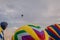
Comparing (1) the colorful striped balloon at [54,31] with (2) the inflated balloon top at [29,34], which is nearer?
(2) the inflated balloon top at [29,34]

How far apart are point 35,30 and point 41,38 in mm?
377

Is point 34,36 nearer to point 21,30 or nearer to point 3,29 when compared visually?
point 21,30

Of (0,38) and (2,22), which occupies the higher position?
(2,22)

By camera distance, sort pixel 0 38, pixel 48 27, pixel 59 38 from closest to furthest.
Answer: pixel 0 38 < pixel 59 38 < pixel 48 27

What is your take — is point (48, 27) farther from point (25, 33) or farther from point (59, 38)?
point (25, 33)

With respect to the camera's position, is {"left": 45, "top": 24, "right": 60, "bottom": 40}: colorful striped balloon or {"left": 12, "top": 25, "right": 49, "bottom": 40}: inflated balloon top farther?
{"left": 45, "top": 24, "right": 60, "bottom": 40}: colorful striped balloon

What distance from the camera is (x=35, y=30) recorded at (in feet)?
23.0

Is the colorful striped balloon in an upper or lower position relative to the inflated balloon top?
lower

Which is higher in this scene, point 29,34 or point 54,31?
point 29,34

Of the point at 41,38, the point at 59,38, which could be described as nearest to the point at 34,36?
the point at 41,38

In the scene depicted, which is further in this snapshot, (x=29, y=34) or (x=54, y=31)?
(x=54, y=31)

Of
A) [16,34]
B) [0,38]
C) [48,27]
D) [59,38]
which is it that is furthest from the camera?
[48,27]

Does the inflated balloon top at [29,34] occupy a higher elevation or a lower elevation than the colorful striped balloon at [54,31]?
higher

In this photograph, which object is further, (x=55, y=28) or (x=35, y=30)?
(x=55, y=28)
